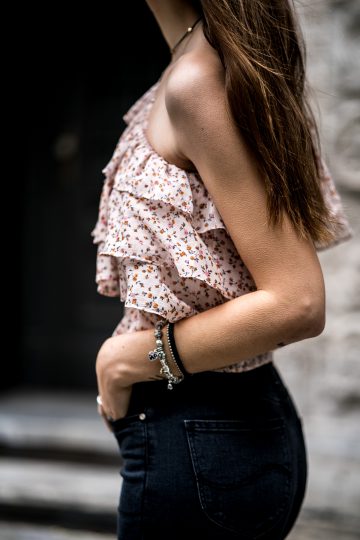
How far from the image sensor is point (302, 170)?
37.5 inches

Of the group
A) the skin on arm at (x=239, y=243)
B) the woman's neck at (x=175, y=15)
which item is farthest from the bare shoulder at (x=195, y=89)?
the woman's neck at (x=175, y=15)

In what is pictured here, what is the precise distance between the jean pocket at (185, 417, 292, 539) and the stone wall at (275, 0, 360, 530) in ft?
5.83

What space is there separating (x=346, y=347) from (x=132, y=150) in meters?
1.94

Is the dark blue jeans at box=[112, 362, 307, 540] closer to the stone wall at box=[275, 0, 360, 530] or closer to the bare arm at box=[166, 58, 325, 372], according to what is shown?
the bare arm at box=[166, 58, 325, 372]

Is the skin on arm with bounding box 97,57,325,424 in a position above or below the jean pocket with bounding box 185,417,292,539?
above

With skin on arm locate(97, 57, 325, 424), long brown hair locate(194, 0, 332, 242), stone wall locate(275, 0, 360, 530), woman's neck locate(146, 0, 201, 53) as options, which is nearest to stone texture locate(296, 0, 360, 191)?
stone wall locate(275, 0, 360, 530)

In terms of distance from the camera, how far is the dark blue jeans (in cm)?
97

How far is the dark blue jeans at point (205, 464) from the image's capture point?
3.19 ft

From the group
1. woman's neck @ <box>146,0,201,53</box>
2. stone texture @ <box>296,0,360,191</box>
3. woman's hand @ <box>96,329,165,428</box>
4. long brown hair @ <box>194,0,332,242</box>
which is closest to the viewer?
long brown hair @ <box>194,0,332,242</box>

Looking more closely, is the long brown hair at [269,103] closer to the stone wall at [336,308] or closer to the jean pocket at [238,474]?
the jean pocket at [238,474]

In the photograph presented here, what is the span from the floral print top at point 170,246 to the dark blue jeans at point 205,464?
8 cm

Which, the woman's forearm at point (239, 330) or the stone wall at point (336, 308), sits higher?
the woman's forearm at point (239, 330)

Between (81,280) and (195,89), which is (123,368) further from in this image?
(81,280)

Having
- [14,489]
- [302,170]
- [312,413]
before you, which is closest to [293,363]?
[312,413]
